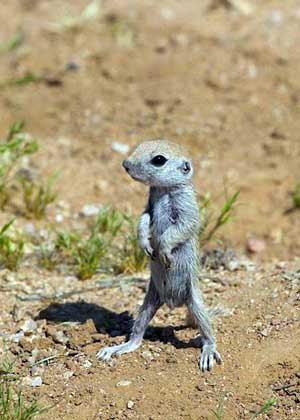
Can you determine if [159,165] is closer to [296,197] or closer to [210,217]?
[210,217]

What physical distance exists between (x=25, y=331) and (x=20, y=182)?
1.98 metres

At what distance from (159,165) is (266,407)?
4.39 ft

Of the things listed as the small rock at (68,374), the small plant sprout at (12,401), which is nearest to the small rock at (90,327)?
the small rock at (68,374)

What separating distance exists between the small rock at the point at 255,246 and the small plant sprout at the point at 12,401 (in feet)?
8.50

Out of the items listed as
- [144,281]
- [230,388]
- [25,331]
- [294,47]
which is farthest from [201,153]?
[230,388]

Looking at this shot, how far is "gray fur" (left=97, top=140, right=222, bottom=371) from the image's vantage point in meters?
4.81

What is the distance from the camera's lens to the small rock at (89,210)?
286 inches

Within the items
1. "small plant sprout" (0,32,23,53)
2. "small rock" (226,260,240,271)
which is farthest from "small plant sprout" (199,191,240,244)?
"small plant sprout" (0,32,23,53)

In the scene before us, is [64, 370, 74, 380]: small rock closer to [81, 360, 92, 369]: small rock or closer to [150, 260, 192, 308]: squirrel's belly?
[81, 360, 92, 369]: small rock

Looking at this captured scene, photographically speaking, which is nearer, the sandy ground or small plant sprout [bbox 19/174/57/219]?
the sandy ground

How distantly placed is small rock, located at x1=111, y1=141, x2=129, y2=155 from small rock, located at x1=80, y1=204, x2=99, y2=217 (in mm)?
919

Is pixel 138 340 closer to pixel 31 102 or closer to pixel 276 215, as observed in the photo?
pixel 276 215

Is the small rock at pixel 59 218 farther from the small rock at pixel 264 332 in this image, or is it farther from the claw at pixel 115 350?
the small rock at pixel 264 332

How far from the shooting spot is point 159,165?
4.78 metres
